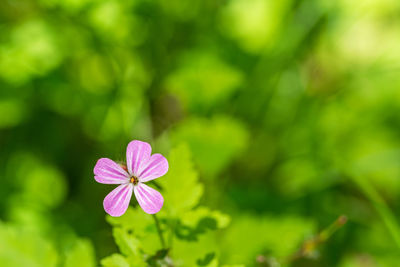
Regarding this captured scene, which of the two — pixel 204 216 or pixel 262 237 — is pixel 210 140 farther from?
pixel 204 216

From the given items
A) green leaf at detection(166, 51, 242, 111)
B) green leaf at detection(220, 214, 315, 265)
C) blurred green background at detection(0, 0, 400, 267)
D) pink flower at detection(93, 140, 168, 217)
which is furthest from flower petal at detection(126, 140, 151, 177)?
green leaf at detection(166, 51, 242, 111)

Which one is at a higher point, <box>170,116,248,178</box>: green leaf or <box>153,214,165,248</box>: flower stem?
<box>170,116,248,178</box>: green leaf

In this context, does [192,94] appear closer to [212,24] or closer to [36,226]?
[212,24]

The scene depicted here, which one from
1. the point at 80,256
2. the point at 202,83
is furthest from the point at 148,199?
the point at 202,83

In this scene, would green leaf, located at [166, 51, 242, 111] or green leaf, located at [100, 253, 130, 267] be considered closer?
green leaf, located at [100, 253, 130, 267]

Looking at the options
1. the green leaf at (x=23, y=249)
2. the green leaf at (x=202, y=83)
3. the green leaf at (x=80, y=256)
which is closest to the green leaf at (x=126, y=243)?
the green leaf at (x=80, y=256)

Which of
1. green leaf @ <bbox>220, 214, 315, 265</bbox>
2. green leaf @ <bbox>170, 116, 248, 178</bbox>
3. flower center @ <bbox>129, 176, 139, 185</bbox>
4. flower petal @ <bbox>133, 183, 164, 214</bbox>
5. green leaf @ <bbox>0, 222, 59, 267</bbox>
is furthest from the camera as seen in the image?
green leaf @ <bbox>170, 116, 248, 178</bbox>

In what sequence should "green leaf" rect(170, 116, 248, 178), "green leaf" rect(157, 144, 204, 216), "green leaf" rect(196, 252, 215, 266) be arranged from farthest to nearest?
"green leaf" rect(170, 116, 248, 178)
"green leaf" rect(157, 144, 204, 216)
"green leaf" rect(196, 252, 215, 266)

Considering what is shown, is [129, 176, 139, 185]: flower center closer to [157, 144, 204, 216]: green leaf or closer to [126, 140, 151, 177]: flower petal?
[126, 140, 151, 177]: flower petal
